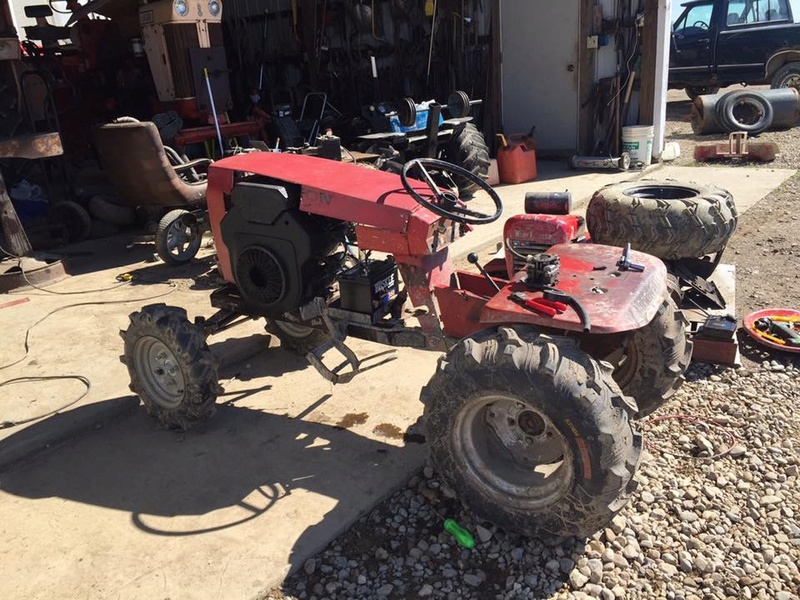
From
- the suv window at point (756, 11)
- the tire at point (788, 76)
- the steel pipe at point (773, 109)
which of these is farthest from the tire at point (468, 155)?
the suv window at point (756, 11)

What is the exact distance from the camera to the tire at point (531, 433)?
2234mm

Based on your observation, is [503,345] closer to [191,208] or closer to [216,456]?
[216,456]

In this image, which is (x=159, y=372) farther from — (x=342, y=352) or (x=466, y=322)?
(x=466, y=322)

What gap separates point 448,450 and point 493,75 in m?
8.68

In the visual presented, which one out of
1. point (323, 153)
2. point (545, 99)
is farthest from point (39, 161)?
point (545, 99)

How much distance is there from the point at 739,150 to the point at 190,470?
9198 mm

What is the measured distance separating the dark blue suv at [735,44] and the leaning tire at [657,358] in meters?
12.6

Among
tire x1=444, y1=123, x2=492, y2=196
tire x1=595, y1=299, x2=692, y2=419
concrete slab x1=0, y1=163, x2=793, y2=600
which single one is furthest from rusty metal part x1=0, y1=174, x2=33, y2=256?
tire x1=595, y1=299, x2=692, y2=419

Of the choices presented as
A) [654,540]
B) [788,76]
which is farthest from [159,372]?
[788,76]

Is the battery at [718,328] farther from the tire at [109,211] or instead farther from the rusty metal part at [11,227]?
the tire at [109,211]

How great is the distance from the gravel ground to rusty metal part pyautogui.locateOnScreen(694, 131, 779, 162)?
23.6 ft

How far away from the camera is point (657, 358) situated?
2953mm

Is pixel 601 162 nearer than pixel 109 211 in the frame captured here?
No

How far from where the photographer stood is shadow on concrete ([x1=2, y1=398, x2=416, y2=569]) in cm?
275
